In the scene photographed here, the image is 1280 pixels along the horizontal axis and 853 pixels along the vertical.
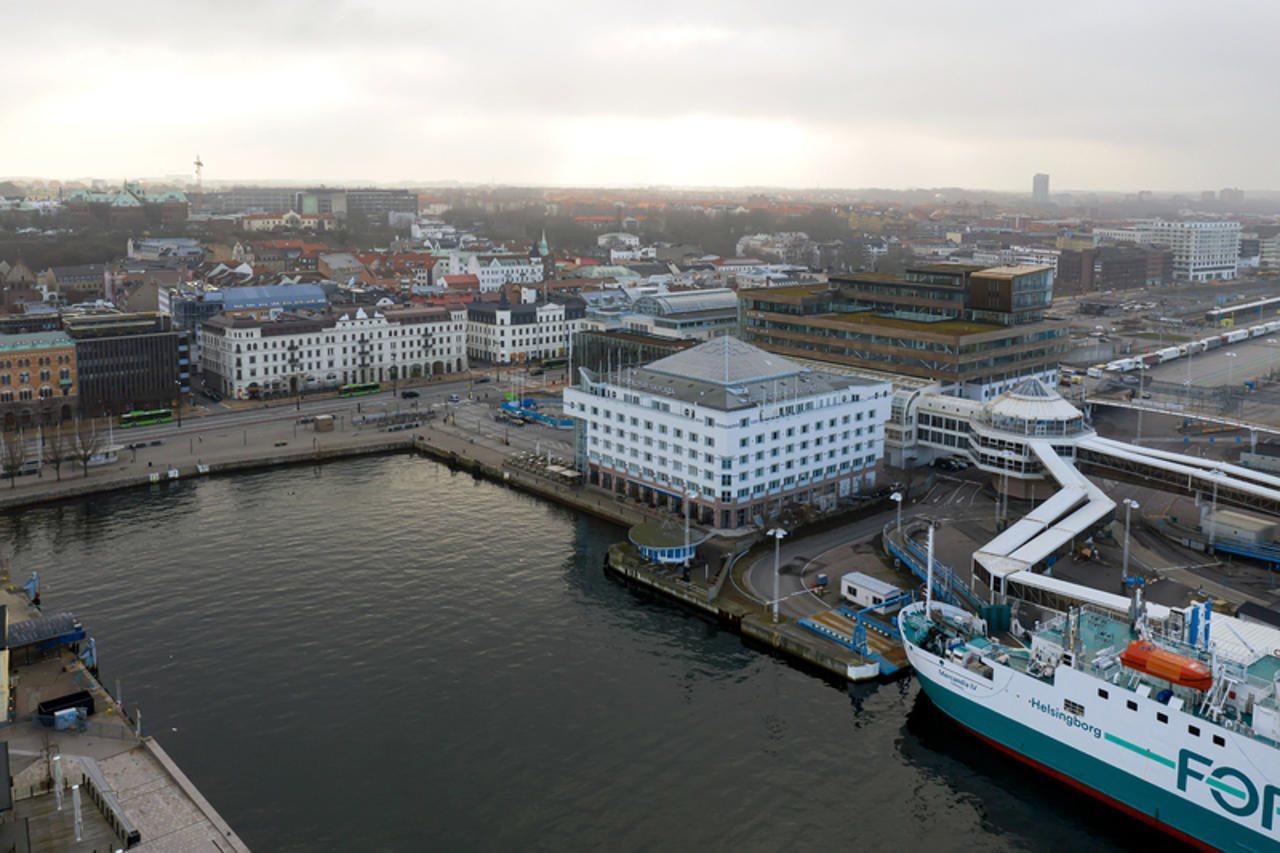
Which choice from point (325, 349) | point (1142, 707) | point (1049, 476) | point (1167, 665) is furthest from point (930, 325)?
point (325, 349)

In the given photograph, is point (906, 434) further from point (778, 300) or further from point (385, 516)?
point (385, 516)

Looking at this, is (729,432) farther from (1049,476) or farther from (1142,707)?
(1142,707)

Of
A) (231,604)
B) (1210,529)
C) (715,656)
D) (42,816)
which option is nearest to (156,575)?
(231,604)

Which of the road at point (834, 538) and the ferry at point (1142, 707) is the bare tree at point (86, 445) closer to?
the road at point (834, 538)

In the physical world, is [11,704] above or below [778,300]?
below

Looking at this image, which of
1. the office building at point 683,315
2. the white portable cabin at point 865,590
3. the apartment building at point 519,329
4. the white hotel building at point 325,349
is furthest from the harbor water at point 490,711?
the apartment building at point 519,329
